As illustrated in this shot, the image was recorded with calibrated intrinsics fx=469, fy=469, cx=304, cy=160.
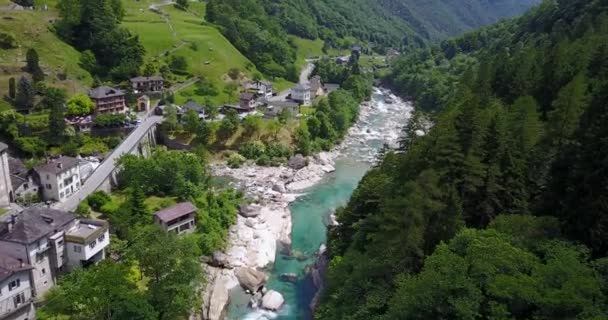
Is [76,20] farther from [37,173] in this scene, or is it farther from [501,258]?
[501,258]

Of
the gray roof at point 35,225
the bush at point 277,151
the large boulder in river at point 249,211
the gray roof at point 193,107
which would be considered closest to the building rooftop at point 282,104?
the gray roof at point 193,107

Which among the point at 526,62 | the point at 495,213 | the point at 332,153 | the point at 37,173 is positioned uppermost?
the point at 526,62

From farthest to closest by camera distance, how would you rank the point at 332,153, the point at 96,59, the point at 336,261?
the point at 96,59, the point at 332,153, the point at 336,261

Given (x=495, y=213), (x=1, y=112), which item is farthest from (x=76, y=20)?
(x=495, y=213)

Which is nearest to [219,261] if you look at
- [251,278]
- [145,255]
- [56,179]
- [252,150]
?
[251,278]

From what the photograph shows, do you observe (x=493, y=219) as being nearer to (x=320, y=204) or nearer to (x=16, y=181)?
(x=320, y=204)

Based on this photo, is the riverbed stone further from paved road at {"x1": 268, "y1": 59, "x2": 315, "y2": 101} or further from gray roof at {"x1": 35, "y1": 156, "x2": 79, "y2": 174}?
paved road at {"x1": 268, "y1": 59, "x2": 315, "y2": 101}

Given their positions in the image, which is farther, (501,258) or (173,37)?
(173,37)
